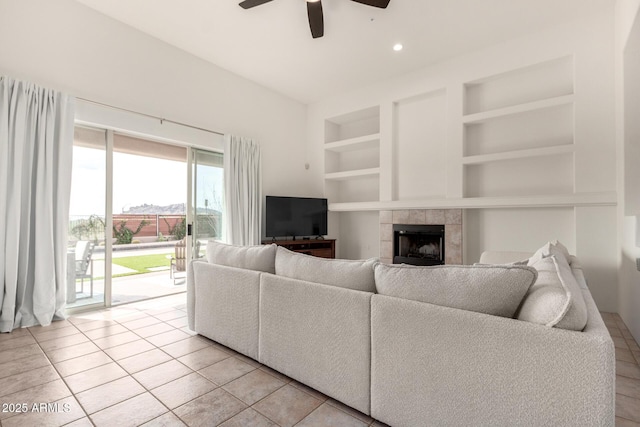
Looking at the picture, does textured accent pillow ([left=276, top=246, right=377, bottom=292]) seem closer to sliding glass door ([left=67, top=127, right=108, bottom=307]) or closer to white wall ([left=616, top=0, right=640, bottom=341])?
white wall ([left=616, top=0, right=640, bottom=341])

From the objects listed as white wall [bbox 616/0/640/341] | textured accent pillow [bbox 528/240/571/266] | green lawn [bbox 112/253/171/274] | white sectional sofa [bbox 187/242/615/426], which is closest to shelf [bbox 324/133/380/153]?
white wall [bbox 616/0/640/341]

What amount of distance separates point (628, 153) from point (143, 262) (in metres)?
7.56

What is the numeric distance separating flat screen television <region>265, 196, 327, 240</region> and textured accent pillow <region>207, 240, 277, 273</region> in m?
2.26

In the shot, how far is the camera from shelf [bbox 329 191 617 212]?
3.21 meters

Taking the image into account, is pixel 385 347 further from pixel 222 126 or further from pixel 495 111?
pixel 222 126

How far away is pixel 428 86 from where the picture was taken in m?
4.37

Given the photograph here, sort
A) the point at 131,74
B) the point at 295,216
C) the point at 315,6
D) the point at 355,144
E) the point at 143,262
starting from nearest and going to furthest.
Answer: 1. the point at 315,6
2. the point at 131,74
3. the point at 295,216
4. the point at 355,144
5. the point at 143,262

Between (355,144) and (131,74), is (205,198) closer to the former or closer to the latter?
(131,74)

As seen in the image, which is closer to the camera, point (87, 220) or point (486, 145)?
point (87, 220)

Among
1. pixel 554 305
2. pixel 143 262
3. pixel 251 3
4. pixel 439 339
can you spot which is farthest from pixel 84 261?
pixel 554 305

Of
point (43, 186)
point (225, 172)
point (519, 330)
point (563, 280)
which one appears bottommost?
point (519, 330)

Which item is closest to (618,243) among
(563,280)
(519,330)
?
(563,280)

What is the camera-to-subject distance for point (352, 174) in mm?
5195

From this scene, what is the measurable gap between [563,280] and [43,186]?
12.8ft
